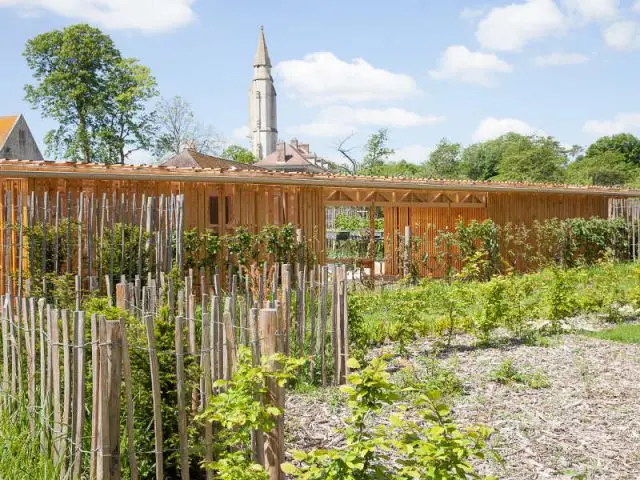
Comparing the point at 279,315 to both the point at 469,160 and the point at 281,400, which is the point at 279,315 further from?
the point at 469,160

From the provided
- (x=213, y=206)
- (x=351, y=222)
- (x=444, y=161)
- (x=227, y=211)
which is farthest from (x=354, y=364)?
(x=444, y=161)

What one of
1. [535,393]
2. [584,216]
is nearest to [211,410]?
[535,393]

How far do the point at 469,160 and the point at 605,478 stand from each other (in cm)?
6813

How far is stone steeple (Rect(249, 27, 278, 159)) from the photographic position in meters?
73.5

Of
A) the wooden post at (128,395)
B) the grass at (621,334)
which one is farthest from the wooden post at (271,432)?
the grass at (621,334)

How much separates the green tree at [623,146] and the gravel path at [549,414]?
224 ft

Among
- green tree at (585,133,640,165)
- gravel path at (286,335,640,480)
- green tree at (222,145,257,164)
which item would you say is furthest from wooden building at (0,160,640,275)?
green tree at (585,133,640,165)

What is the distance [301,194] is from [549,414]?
935cm

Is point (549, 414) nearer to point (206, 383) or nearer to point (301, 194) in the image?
point (206, 383)

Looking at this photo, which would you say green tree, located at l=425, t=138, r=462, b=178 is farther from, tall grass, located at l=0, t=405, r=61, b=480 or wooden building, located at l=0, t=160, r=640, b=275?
tall grass, located at l=0, t=405, r=61, b=480

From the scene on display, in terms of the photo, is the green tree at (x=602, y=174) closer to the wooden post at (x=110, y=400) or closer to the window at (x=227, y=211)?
the window at (x=227, y=211)

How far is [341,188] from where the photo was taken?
596 inches

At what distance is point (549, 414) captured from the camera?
5195 mm

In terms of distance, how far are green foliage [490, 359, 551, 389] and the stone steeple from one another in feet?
222
